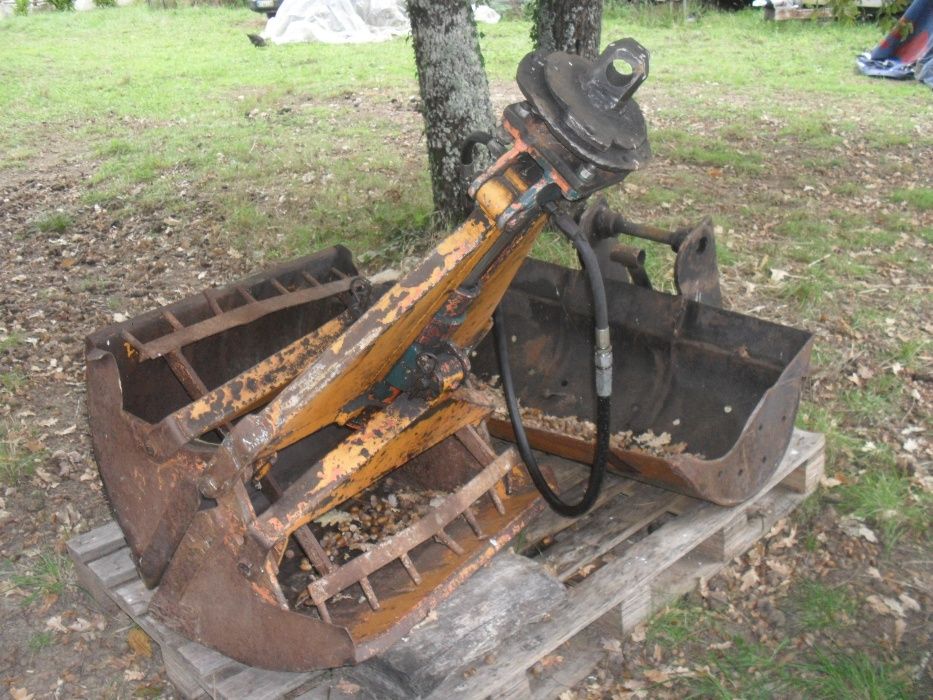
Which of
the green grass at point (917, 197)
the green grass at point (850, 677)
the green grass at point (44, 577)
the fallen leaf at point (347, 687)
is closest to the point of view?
the fallen leaf at point (347, 687)

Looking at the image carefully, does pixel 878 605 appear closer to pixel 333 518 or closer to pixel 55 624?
pixel 333 518

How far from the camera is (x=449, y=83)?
195 inches

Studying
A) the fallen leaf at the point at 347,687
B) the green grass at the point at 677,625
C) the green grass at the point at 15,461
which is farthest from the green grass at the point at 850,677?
the green grass at the point at 15,461

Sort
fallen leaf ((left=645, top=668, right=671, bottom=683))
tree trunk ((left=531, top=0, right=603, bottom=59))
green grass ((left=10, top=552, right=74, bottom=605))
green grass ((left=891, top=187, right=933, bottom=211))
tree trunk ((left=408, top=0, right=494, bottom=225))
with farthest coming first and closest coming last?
green grass ((left=891, top=187, right=933, bottom=211)) < tree trunk ((left=531, top=0, right=603, bottom=59)) < tree trunk ((left=408, top=0, right=494, bottom=225)) < green grass ((left=10, top=552, right=74, bottom=605)) < fallen leaf ((left=645, top=668, right=671, bottom=683))

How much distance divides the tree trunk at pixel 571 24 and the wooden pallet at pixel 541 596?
9.48ft

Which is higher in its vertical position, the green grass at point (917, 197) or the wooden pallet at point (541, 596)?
the green grass at point (917, 197)

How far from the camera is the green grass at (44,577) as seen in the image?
3.29 metres

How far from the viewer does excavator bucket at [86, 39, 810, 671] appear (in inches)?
92.1

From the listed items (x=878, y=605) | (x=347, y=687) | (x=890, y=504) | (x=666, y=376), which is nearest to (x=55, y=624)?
(x=347, y=687)

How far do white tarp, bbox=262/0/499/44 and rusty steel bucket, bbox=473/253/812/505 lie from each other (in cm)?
1014

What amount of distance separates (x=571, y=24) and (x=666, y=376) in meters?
2.64

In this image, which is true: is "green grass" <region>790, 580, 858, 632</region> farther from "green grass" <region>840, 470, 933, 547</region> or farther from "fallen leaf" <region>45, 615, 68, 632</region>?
"fallen leaf" <region>45, 615, 68, 632</region>

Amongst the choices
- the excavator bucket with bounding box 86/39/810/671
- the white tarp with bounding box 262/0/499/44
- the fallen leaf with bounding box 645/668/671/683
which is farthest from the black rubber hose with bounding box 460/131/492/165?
the white tarp with bounding box 262/0/499/44

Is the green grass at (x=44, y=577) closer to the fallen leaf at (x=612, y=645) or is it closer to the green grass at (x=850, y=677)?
the fallen leaf at (x=612, y=645)
